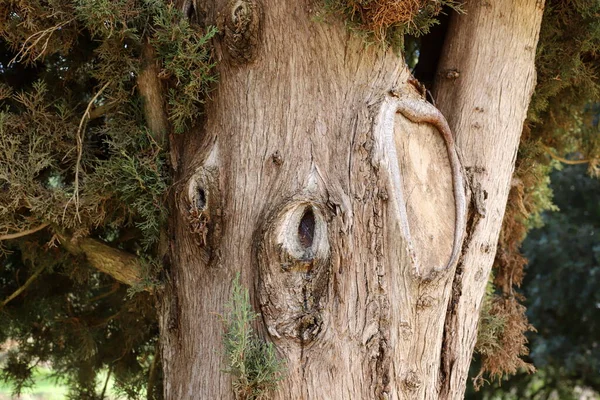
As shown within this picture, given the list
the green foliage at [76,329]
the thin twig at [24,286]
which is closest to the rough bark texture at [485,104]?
the green foliage at [76,329]

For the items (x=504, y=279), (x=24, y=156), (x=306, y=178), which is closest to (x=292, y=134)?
(x=306, y=178)

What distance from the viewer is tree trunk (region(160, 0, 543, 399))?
107 inches

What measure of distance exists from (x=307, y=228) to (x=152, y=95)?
0.99m

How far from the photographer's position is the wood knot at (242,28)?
2918mm

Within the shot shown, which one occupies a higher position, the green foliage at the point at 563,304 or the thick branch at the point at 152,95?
the green foliage at the point at 563,304

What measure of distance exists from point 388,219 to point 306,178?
35 cm

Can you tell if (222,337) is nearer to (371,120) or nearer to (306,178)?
(306,178)

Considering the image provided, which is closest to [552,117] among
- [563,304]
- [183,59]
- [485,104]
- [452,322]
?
[485,104]

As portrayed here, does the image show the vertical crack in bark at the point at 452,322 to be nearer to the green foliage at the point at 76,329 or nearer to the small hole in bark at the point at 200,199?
the small hole in bark at the point at 200,199

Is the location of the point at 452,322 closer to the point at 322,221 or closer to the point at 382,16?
the point at 322,221

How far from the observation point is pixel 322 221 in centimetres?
273

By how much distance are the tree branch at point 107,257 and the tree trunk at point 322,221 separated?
376 mm

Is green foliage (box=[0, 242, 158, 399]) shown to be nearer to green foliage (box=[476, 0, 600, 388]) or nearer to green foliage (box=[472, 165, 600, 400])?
green foliage (box=[476, 0, 600, 388])

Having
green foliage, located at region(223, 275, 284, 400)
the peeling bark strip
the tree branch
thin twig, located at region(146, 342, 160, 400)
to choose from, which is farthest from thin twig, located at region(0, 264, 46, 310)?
the peeling bark strip
